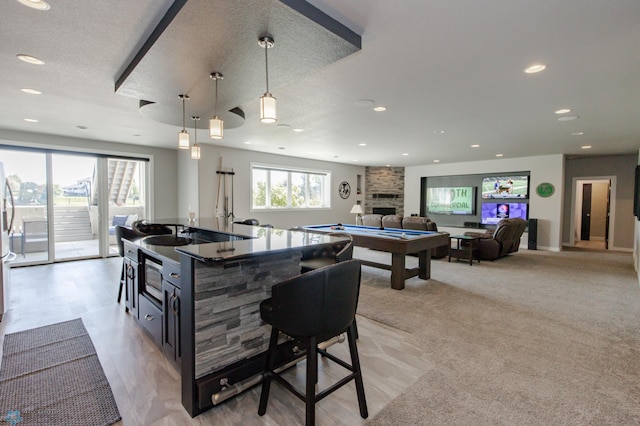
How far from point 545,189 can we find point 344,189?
19.1ft

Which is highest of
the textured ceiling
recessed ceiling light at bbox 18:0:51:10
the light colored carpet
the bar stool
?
recessed ceiling light at bbox 18:0:51:10

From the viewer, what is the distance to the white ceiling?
6.34 ft

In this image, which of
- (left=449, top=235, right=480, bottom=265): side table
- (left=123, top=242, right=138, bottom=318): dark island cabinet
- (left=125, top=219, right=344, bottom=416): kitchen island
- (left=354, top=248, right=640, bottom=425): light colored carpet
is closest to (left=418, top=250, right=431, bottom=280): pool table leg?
(left=354, top=248, right=640, bottom=425): light colored carpet

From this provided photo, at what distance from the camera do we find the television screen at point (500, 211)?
28.2 ft

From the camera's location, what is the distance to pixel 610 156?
26.8 ft

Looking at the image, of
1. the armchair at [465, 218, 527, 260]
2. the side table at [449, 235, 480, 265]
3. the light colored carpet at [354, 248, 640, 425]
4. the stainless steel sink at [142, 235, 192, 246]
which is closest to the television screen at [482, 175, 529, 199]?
the armchair at [465, 218, 527, 260]

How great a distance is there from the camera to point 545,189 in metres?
8.05

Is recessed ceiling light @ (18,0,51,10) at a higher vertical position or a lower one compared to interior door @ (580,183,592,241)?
higher

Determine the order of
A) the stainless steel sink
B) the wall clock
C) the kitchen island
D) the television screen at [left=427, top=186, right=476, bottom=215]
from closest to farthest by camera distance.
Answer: the kitchen island, the stainless steel sink, the television screen at [left=427, top=186, right=476, bottom=215], the wall clock

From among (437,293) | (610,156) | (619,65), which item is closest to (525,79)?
(619,65)

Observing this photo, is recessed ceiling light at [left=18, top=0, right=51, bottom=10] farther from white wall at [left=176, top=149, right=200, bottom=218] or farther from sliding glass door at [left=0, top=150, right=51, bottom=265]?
sliding glass door at [left=0, top=150, right=51, bottom=265]

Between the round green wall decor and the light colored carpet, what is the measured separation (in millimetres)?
3198

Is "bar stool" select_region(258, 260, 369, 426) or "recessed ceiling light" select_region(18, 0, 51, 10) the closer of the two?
"bar stool" select_region(258, 260, 369, 426)

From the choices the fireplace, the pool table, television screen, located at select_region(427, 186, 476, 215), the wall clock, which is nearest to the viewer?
the pool table
